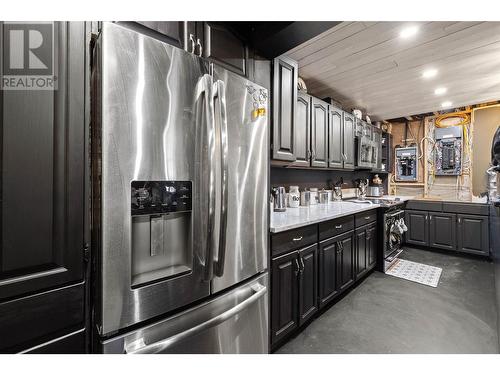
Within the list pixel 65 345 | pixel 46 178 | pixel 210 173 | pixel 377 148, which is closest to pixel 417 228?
pixel 377 148

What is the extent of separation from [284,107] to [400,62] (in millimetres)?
1333

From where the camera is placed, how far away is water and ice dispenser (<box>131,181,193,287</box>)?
85cm

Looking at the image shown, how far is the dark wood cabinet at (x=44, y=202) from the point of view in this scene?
683mm

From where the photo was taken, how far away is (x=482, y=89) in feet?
9.40

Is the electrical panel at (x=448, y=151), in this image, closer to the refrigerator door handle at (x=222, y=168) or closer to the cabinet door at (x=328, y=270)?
the cabinet door at (x=328, y=270)

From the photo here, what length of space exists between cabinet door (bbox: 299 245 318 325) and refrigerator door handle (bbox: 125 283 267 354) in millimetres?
536

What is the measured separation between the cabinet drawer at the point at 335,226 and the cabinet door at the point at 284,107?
25.9 inches

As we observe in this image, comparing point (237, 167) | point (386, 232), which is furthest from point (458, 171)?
point (237, 167)

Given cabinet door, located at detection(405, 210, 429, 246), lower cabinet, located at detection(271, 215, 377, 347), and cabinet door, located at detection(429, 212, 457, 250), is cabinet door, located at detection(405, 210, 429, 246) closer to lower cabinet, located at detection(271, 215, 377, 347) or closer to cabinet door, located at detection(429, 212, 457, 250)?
cabinet door, located at detection(429, 212, 457, 250)

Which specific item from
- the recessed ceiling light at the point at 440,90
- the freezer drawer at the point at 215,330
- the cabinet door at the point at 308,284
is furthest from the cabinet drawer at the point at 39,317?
the recessed ceiling light at the point at 440,90


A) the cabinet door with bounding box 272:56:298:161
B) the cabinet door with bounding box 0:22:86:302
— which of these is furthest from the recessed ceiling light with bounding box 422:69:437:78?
the cabinet door with bounding box 0:22:86:302

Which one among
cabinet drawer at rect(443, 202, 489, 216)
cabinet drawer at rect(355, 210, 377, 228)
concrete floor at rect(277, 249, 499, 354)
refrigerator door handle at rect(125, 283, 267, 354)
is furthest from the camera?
cabinet drawer at rect(443, 202, 489, 216)

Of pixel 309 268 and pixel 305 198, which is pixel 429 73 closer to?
pixel 305 198

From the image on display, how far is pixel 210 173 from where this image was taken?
97cm
